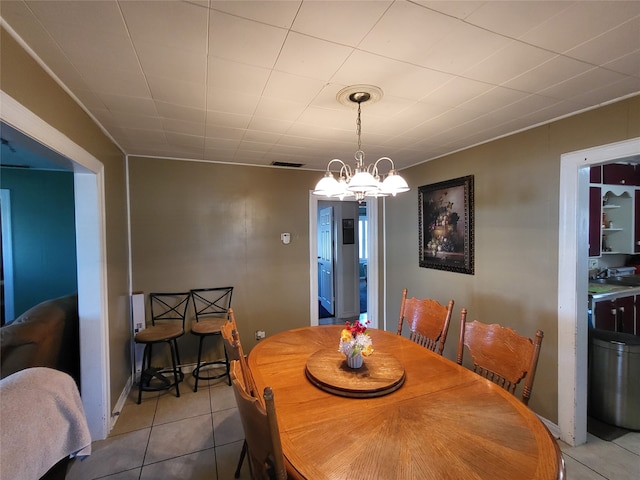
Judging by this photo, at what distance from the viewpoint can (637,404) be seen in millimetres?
2219

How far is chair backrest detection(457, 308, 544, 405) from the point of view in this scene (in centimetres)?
141

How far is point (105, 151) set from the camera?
2355mm

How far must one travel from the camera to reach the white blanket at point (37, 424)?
1.07 metres

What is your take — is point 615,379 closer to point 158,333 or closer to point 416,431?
point 416,431

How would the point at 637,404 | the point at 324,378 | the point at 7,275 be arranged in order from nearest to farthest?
1. the point at 324,378
2. the point at 637,404
3. the point at 7,275

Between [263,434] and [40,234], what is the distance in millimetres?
3771

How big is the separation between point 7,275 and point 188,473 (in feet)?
9.74

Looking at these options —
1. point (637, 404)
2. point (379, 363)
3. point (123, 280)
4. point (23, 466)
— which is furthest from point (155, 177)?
point (637, 404)

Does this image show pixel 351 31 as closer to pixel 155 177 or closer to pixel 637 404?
pixel 155 177

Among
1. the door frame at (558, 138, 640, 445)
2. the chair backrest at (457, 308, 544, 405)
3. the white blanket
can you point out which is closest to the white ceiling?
the door frame at (558, 138, 640, 445)

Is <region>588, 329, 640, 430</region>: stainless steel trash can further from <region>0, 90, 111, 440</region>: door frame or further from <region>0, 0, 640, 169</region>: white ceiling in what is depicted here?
<region>0, 90, 111, 440</region>: door frame

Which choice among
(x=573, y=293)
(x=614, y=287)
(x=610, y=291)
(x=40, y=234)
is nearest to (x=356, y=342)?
(x=573, y=293)

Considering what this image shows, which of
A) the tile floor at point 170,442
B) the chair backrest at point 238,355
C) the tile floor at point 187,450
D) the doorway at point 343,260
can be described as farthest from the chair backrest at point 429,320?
the doorway at point 343,260

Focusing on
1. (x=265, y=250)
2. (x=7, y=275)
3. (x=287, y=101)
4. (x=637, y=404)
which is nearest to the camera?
(x=287, y=101)
